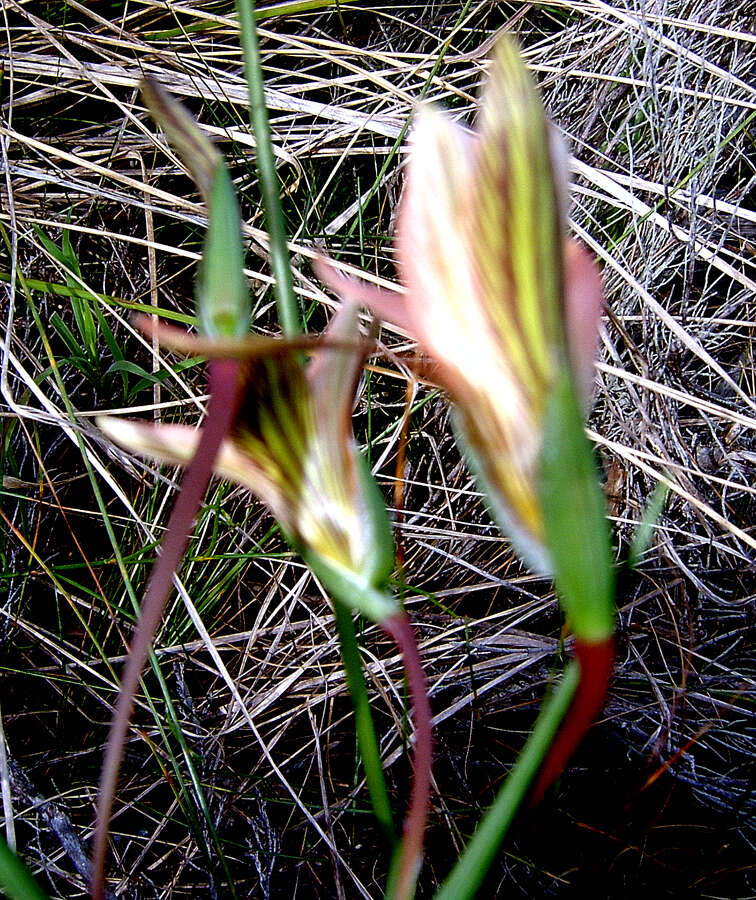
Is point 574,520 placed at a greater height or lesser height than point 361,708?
greater

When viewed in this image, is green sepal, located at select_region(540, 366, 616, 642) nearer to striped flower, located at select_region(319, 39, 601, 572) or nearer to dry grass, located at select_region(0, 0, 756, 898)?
striped flower, located at select_region(319, 39, 601, 572)

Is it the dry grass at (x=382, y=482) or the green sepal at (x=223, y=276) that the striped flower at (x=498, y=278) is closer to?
the green sepal at (x=223, y=276)

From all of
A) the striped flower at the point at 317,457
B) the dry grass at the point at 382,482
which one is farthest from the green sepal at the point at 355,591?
the dry grass at the point at 382,482

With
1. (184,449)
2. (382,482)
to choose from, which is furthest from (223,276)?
(382,482)

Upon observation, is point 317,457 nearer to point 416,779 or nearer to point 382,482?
point 416,779

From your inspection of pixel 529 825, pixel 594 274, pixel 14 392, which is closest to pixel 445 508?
pixel 529 825

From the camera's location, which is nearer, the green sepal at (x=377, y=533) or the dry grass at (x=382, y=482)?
the green sepal at (x=377, y=533)
